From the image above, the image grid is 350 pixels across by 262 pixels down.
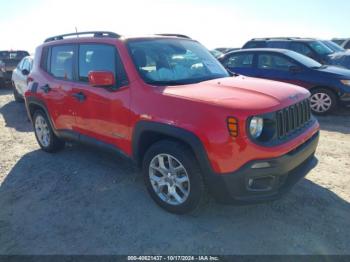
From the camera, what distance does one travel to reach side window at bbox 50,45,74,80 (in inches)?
174

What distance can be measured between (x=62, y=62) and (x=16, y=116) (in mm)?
4800

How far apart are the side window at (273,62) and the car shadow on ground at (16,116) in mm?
5938

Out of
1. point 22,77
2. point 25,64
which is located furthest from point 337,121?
point 25,64

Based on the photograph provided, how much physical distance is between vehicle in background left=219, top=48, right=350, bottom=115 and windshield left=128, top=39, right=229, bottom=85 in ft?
13.1

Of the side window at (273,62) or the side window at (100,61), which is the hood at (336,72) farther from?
the side window at (100,61)

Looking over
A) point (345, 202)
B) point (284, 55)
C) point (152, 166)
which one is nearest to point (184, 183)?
point (152, 166)

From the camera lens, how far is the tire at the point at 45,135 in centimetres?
521

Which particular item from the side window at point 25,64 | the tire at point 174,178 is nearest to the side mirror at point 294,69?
the tire at point 174,178

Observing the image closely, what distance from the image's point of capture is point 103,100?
12.4 ft

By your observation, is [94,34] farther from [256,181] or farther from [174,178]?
[256,181]

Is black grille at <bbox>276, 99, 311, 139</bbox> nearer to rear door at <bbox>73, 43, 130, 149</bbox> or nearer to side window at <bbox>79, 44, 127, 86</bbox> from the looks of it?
rear door at <bbox>73, 43, 130, 149</bbox>

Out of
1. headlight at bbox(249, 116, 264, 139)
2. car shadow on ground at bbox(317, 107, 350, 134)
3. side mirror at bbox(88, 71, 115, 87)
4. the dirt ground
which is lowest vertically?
car shadow on ground at bbox(317, 107, 350, 134)

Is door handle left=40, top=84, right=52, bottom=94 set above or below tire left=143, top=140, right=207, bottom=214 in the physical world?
above

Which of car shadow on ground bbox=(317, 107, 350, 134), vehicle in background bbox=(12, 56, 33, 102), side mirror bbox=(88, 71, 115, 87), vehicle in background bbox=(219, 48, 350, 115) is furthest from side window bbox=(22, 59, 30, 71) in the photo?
car shadow on ground bbox=(317, 107, 350, 134)
